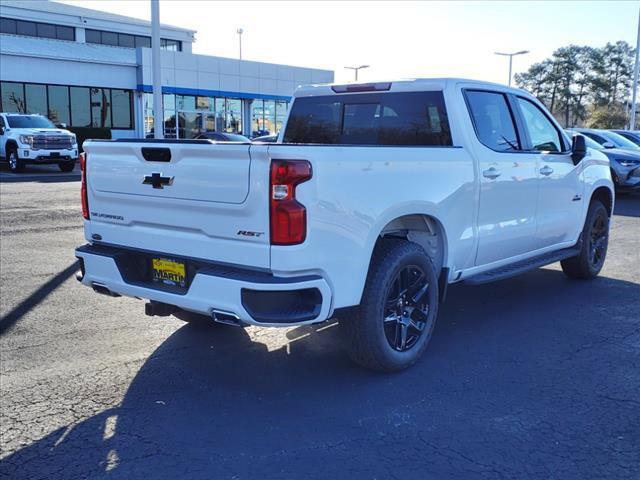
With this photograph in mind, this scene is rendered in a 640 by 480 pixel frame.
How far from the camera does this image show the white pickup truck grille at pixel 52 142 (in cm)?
2259

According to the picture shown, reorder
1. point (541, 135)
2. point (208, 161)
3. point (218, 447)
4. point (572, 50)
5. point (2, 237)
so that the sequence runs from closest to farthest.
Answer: point (218, 447)
point (208, 161)
point (541, 135)
point (2, 237)
point (572, 50)

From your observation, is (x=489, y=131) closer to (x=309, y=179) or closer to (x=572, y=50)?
(x=309, y=179)

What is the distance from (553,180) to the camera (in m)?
6.41

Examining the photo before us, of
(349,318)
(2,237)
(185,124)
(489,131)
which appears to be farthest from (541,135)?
(185,124)

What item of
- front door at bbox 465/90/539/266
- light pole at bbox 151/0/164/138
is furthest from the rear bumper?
light pole at bbox 151/0/164/138

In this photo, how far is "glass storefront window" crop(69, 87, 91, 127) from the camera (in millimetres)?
36906

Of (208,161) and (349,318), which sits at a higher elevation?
(208,161)

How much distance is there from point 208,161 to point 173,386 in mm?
1569

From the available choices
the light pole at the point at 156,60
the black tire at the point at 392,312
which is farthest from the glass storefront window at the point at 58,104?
the black tire at the point at 392,312

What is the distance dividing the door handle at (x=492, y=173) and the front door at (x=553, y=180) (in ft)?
2.96

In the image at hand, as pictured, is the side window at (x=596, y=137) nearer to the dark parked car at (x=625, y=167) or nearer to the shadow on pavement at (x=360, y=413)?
the dark parked car at (x=625, y=167)

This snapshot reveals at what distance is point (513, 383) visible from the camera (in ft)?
14.6

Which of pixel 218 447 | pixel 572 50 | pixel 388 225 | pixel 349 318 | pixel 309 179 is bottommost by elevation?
pixel 218 447

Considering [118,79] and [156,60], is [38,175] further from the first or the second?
[118,79]
